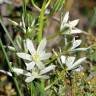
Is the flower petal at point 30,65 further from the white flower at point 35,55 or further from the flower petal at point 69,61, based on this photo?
the flower petal at point 69,61

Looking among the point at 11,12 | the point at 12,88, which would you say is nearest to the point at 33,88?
the point at 12,88

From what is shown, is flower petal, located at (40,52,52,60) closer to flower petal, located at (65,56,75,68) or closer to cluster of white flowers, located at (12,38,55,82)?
cluster of white flowers, located at (12,38,55,82)

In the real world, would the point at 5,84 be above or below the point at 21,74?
below

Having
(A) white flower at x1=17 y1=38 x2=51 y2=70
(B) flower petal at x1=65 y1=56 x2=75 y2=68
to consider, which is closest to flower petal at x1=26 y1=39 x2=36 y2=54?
(A) white flower at x1=17 y1=38 x2=51 y2=70

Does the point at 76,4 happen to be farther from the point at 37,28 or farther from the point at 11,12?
the point at 37,28

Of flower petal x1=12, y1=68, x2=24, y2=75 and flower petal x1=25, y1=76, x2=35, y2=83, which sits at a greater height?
flower petal x1=12, y1=68, x2=24, y2=75

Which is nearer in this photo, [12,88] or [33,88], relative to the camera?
[33,88]

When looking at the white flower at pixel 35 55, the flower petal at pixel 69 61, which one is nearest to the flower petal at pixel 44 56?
the white flower at pixel 35 55

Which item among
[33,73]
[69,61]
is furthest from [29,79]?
[69,61]

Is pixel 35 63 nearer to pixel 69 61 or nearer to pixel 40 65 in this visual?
pixel 40 65
